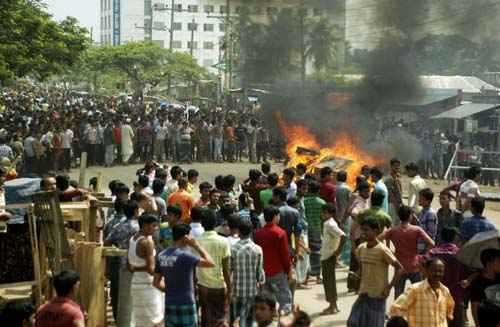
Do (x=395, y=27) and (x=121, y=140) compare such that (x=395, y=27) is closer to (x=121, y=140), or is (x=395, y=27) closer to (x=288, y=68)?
(x=288, y=68)

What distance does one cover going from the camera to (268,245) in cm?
886

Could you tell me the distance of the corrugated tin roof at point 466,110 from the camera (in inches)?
1148

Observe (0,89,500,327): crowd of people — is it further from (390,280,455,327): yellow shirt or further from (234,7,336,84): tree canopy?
(234,7,336,84): tree canopy

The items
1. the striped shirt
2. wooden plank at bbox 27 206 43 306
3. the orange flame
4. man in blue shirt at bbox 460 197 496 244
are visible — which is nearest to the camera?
wooden plank at bbox 27 206 43 306

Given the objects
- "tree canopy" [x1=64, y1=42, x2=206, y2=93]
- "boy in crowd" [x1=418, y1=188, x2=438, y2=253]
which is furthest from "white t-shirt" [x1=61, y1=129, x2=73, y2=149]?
"tree canopy" [x1=64, y1=42, x2=206, y2=93]

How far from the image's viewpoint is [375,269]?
796 centimetres

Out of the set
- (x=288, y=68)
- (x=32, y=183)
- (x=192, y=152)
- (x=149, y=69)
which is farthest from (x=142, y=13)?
(x=32, y=183)

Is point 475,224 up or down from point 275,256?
up

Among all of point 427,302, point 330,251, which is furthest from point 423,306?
point 330,251

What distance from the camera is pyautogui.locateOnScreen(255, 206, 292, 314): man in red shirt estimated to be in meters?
8.84

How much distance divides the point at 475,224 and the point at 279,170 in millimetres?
16644

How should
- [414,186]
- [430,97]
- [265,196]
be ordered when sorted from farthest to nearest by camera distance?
1. [430,97]
2. [414,186]
3. [265,196]

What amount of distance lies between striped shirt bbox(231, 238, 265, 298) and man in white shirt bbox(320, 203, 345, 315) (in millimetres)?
1908

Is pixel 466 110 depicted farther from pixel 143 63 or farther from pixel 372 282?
pixel 143 63
